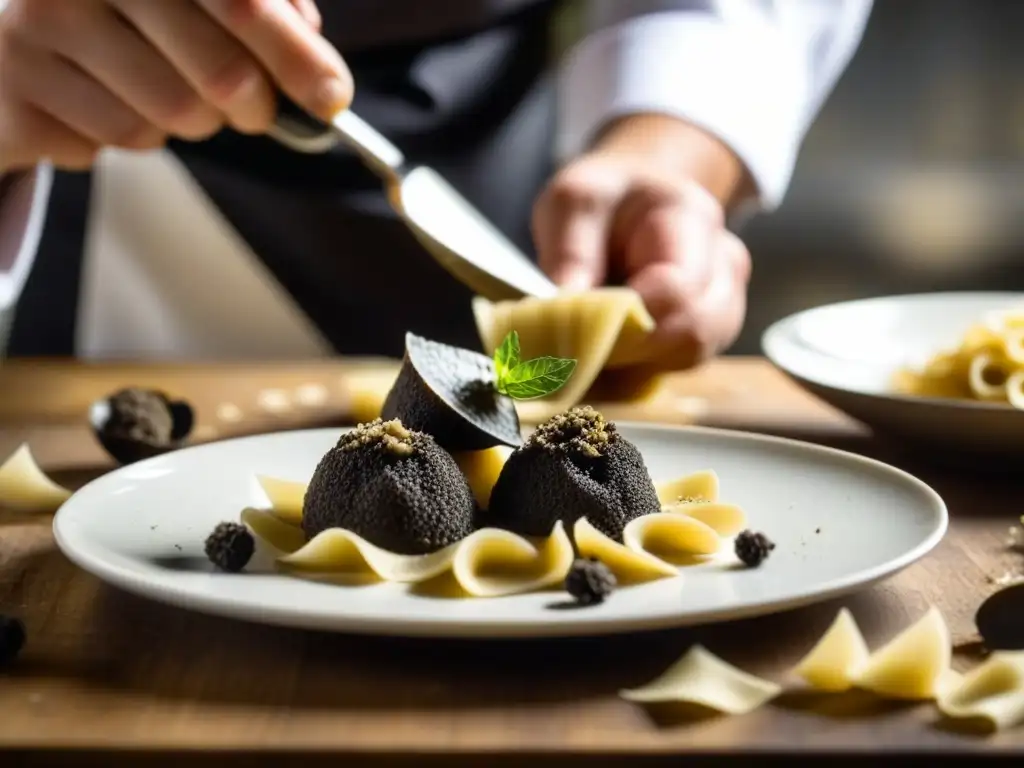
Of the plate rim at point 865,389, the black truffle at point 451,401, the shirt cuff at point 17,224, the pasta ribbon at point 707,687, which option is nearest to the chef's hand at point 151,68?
the shirt cuff at point 17,224

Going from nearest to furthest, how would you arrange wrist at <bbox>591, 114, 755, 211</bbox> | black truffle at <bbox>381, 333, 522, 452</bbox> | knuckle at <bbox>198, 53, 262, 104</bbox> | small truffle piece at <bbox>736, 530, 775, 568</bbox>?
small truffle piece at <bbox>736, 530, 775, 568</bbox>, black truffle at <bbox>381, 333, 522, 452</bbox>, knuckle at <bbox>198, 53, 262, 104</bbox>, wrist at <bbox>591, 114, 755, 211</bbox>

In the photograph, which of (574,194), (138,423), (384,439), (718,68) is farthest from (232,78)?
(718,68)

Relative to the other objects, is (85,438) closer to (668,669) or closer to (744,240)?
(668,669)

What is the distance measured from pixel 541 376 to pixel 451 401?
86 millimetres

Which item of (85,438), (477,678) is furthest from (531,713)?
(85,438)

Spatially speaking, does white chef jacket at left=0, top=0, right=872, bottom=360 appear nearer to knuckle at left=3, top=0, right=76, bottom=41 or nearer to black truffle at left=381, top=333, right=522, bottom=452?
knuckle at left=3, top=0, right=76, bottom=41

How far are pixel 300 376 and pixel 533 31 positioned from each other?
2.67 feet

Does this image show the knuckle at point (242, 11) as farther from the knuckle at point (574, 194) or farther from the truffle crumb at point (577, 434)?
the truffle crumb at point (577, 434)

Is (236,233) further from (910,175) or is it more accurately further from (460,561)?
(910,175)

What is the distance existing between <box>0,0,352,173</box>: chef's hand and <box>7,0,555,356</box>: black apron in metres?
0.52

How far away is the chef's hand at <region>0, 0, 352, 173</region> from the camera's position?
5.56 ft

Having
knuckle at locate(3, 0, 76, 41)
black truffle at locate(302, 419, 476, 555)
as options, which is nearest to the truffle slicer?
knuckle at locate(3, 0, 76, 41)

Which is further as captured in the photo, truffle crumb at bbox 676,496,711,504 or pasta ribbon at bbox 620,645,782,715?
truffle crumb at bbox 676,496,711,504

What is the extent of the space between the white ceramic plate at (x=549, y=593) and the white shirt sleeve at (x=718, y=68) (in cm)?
105
